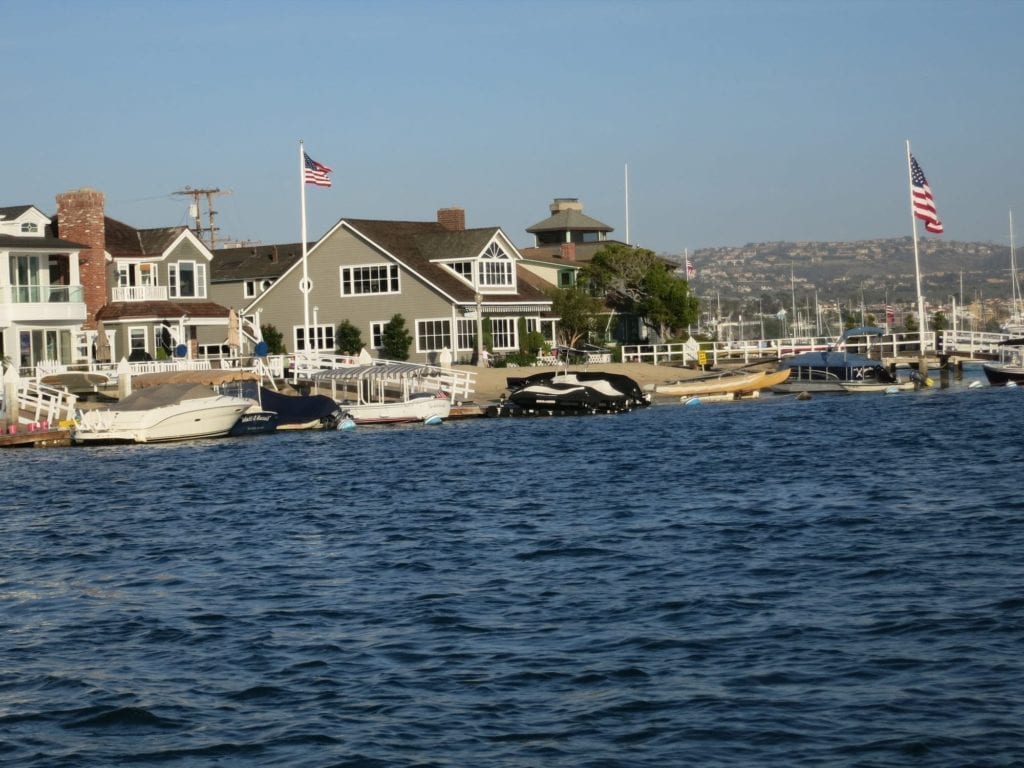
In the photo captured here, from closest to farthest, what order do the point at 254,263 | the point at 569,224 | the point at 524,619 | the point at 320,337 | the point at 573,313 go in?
the point at 524,619 < the point at 320,337 < the point at 573,313 < the point at 254,263 < the point at 569,224

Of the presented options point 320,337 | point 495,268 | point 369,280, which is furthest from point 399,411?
point 495,268

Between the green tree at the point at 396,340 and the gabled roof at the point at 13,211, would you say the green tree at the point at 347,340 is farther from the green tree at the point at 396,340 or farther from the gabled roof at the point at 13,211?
the gabled roof at the point at 13,211

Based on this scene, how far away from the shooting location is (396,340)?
7725 centimetres

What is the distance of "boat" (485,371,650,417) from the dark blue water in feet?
76.9

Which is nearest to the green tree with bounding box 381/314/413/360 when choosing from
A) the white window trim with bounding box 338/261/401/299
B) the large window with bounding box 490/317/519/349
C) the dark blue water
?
the white window trim with bounding box 338/261/401/299

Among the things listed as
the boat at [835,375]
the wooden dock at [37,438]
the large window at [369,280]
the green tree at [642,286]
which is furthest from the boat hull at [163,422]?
the green tree at [642,286]

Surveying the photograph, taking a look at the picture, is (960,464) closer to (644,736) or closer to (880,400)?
(644,736)

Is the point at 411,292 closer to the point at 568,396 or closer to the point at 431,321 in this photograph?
the point at 431,321

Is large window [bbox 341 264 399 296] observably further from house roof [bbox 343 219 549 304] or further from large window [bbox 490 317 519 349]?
large window [bbox 490 317 519 349]

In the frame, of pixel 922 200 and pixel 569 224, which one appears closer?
pixel 922 200

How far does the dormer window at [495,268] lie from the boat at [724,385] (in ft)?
47.9

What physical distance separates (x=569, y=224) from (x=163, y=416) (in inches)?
2578

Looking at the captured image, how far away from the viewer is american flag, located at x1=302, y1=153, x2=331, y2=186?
63844 mm

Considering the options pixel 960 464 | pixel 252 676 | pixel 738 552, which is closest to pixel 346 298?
pixel 960 464
